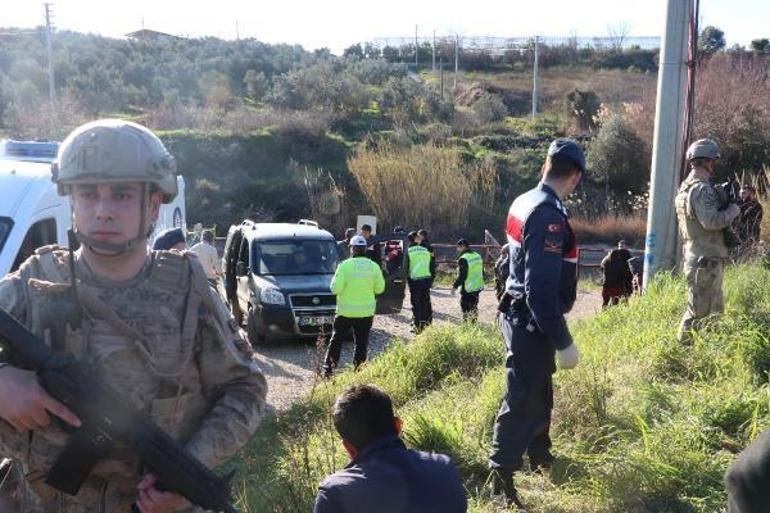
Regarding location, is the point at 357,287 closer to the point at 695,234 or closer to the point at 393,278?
the point at 695,234

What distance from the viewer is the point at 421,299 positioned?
12945 millimetres

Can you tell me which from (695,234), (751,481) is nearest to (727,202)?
(695,234)

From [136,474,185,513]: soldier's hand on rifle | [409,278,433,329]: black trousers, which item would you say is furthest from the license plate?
[136,474,185,513]: soldier's hand on rifle

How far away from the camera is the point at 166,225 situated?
1080 cm

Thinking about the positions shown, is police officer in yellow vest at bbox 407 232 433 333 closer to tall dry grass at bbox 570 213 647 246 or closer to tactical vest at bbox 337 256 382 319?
tactical vest at bbox 337 256 382 319

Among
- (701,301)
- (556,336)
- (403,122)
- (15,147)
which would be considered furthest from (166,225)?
(403,122)

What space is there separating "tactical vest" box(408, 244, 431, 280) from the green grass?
16.5 feet

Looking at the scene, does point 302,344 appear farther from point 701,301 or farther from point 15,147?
point 701,301

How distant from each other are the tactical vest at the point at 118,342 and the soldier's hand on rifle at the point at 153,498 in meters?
0.12

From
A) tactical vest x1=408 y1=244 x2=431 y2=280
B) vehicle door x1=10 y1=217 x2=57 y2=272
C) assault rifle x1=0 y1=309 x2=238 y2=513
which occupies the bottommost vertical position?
tactical vest x1=408 y1=244 x2=431 y2=280

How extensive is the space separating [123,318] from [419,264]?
10583 millimetres

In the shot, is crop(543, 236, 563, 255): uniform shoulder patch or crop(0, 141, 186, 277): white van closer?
crop(543, 236, 563, 255): uniform shoulder patch

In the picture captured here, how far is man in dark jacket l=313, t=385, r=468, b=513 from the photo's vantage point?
276 cm

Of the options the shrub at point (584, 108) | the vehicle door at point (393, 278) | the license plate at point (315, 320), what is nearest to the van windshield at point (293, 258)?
the vehicle door at point (393, 278)
